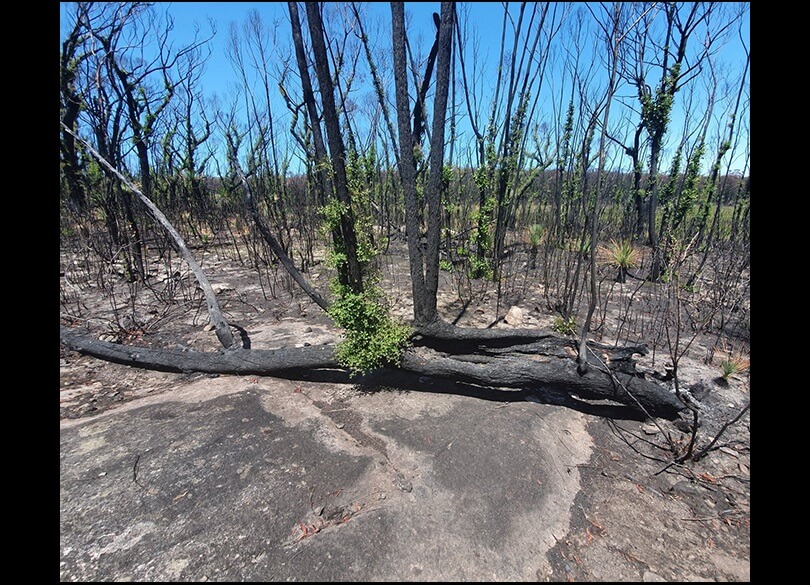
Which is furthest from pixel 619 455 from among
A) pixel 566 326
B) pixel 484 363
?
pixel 566 326

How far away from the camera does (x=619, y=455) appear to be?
121 inches

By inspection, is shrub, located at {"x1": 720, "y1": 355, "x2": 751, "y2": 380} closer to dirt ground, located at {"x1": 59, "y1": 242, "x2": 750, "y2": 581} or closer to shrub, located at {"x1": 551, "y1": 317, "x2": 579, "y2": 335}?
dirt ground, located at {"x1": 59, "y1": 242, "x2": 750, "y2": 581}

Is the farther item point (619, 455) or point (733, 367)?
point (733, 367)

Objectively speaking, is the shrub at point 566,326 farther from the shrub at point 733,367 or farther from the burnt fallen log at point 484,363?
the shrub at point 733,367

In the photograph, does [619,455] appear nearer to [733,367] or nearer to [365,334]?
[733,367]

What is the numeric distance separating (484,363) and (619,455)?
1.40 metres

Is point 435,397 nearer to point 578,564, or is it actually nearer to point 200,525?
point 578,564

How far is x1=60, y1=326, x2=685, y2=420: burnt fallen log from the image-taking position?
3.40 meters

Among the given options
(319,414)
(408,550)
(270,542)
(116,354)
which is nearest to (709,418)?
(408,550)

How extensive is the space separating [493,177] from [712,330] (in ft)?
14.5

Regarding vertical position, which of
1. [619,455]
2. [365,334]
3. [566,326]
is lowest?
[619,455]

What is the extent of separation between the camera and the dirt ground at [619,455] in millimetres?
2154

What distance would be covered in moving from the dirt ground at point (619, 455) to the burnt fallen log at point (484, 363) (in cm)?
17

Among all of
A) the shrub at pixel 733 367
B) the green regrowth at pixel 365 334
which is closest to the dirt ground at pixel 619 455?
the shrub at pixel 733 367
